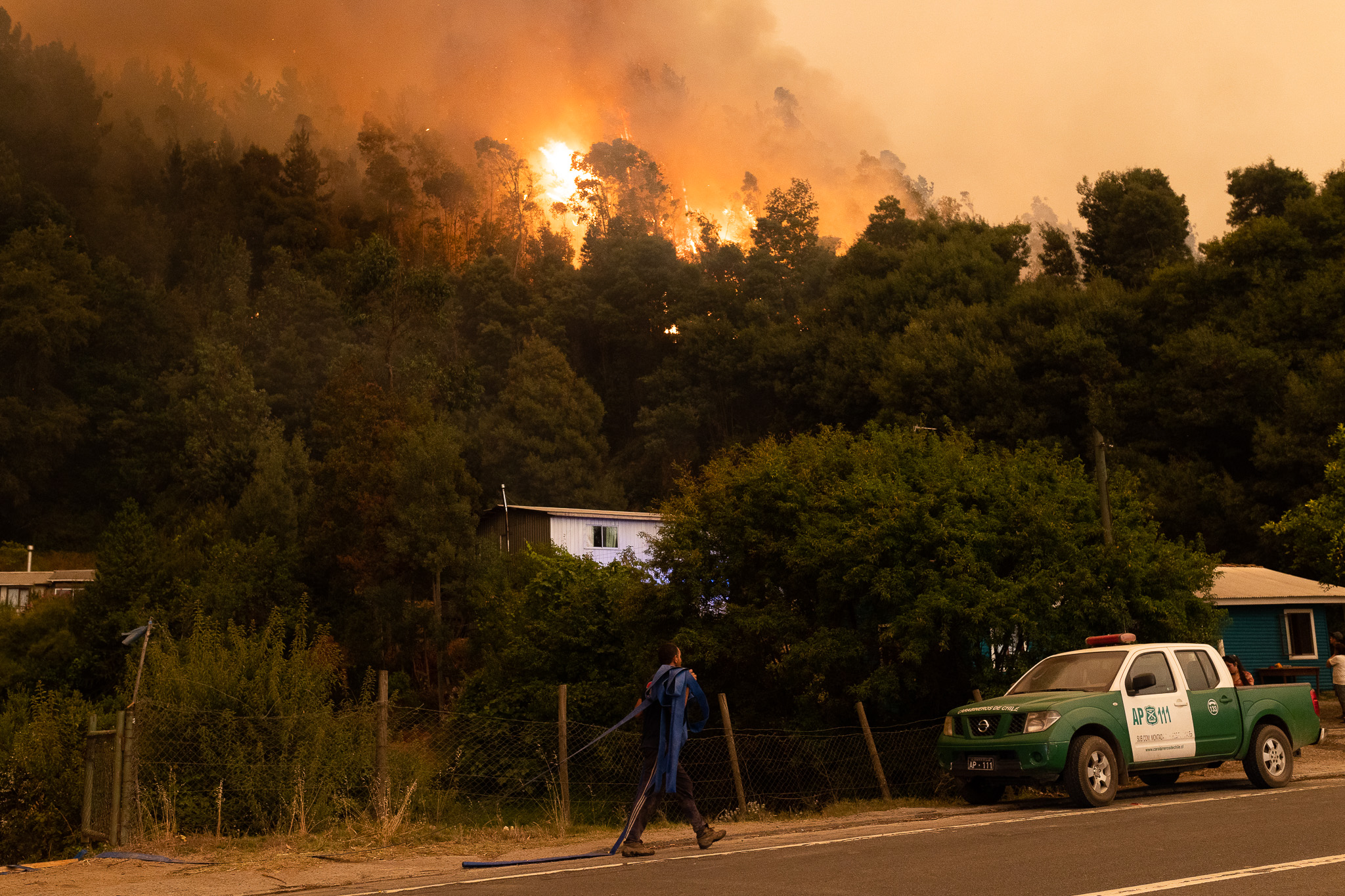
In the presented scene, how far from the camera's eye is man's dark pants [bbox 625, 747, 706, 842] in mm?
10523

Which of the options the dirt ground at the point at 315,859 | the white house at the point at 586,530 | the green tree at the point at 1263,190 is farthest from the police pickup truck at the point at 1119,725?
the green tree at the point at 1263,190

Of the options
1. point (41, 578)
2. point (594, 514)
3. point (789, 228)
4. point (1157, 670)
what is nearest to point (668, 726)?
point (1157, 670)

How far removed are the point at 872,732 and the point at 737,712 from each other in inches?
216

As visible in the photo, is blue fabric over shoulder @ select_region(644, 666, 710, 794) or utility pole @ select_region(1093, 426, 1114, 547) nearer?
blue fabric over shoulder @ select_region(644, 666, 710, 794)

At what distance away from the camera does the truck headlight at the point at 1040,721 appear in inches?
510

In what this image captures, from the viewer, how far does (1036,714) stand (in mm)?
13078

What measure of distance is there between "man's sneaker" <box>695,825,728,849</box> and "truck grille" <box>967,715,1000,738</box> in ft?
13.2

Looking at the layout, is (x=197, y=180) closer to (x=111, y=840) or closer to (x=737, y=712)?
(x=737, y=712)

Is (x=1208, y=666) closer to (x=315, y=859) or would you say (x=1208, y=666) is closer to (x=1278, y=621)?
(x=315, y=859)

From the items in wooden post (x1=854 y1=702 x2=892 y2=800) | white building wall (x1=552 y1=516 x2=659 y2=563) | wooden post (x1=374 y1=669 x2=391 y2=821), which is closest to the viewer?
wooden post (x1=374 y1=669 x2=391 y2=821)

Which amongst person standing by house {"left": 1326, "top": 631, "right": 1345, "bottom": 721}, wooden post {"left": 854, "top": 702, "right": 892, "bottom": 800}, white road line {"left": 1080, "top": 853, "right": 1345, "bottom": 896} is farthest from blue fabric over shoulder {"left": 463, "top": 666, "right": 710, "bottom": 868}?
person standing by house {"left": 1326, "top": 631, "right": 1345, "bottom": 721}

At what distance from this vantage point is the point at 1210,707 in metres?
14.0

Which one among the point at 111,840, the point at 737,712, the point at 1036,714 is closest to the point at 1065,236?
the point at 737,712

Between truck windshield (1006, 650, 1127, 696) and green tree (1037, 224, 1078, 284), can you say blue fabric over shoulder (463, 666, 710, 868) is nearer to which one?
truck windshield (1006, 650, 1127, 696)
